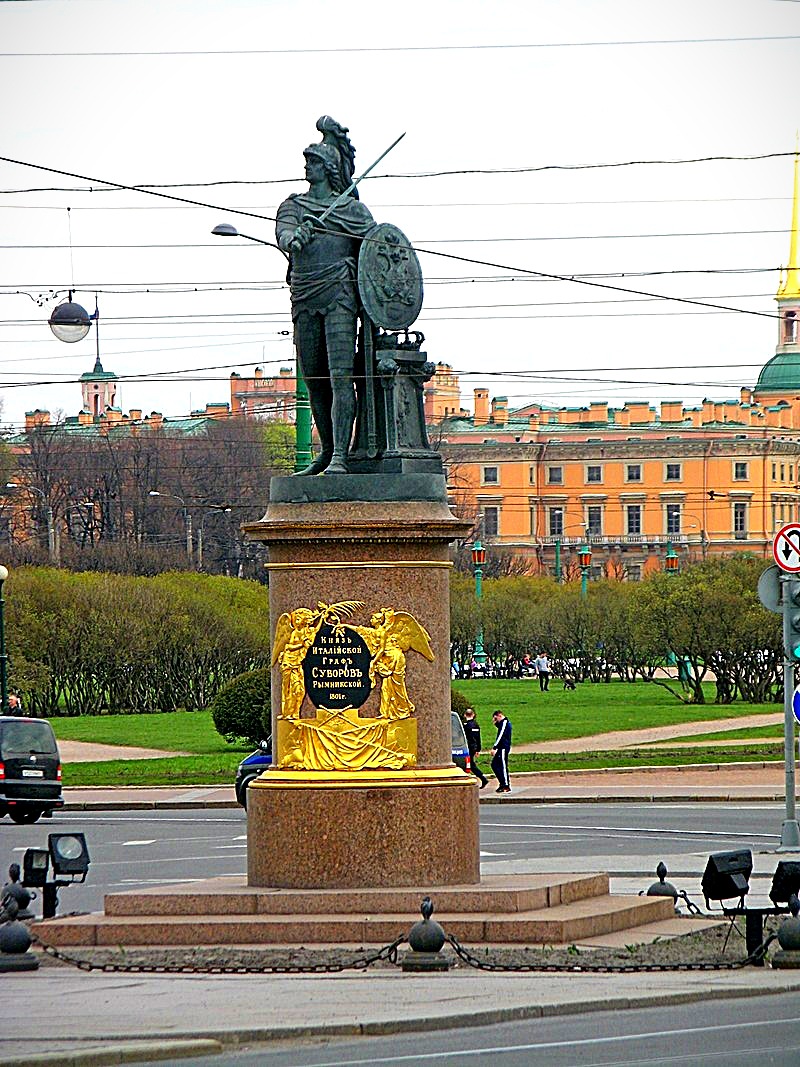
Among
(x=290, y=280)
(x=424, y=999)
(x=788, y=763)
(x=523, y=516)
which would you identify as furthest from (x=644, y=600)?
(x=523, y=516)

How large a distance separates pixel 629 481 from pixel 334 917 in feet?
461

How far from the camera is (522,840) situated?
26.8m

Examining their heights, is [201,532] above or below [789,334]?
below

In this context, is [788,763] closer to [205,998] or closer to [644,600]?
[205,998]

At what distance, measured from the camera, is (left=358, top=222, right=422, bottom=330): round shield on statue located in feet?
55.3

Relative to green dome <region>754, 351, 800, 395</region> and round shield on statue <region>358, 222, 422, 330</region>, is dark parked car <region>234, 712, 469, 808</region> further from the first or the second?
green dome <region>754, 351, 800, 395</region>

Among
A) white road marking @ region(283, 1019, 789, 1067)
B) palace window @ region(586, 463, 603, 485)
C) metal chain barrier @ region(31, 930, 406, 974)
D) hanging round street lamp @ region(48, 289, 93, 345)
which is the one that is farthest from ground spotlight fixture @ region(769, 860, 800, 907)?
palace window @ region(586, 463, 603, 485)

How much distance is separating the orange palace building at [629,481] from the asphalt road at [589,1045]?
133 meters

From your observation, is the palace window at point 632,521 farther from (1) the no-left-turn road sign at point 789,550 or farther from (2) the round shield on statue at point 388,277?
(2) the round shield on statue at point 388,277

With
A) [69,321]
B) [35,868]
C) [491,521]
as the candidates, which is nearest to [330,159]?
[35,868]

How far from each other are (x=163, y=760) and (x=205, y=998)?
31820 millimetres

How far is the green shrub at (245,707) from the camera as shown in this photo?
4288 cm

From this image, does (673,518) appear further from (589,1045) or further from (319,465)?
(589,1045)

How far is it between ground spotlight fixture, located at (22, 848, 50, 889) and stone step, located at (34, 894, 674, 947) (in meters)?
1.29
